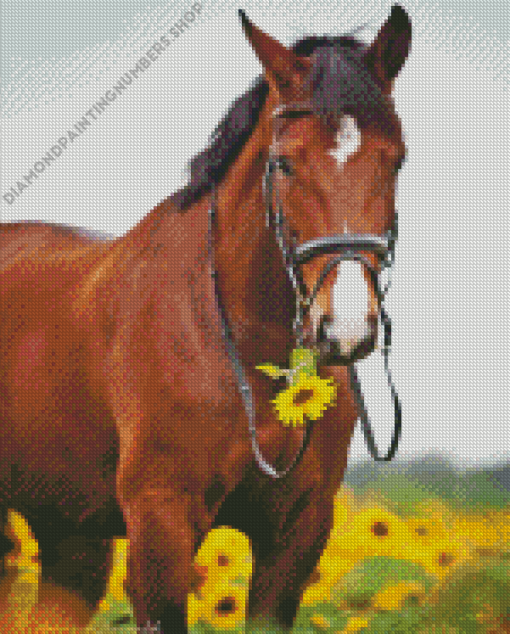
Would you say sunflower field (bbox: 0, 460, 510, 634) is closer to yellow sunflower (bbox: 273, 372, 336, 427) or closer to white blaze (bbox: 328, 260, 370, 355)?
yellow sunflower (bbox: 273, 372, 336, 427)

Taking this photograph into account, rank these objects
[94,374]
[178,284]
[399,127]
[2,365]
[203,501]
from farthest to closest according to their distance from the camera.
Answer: [2,365] < [94,374] < [178,284] < [203,501] < [399,127]

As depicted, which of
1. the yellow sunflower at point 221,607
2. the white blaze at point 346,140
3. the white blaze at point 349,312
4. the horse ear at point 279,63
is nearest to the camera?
the white blaze at point 349,312

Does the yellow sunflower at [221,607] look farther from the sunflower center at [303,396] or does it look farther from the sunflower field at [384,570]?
the sunflower center at [303,396]

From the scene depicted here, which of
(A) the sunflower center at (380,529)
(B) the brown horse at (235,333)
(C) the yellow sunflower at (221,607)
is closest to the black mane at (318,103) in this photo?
(B) the brown horse at (235,333)

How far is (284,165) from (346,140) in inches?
8.2

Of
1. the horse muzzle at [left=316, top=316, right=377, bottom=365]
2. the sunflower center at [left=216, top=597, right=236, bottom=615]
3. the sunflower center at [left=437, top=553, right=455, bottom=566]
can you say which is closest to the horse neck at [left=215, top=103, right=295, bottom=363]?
the horse muzzle at [left=316, top=316, right=377, bottom=365]

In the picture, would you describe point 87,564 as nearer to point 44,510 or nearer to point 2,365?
point 44,510

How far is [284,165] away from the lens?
3.04 meters

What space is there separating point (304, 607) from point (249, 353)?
158cm

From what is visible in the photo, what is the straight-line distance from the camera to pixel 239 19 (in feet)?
10.4

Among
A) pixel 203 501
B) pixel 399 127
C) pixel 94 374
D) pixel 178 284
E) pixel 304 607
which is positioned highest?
pixel 399 127

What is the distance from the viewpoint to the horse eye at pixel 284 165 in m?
3.02

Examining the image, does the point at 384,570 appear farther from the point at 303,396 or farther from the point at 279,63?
the point at 279,63

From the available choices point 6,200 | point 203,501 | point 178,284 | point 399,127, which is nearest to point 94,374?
point 178,284
